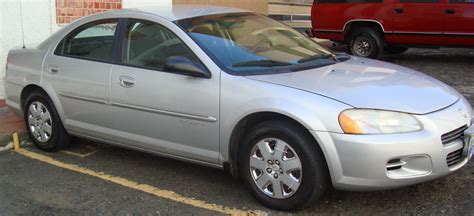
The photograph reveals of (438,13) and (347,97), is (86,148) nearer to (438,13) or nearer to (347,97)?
(347,97)

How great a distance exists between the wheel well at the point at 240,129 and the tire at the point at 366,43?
7720mm

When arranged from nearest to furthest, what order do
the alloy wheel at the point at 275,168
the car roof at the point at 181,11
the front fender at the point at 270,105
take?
1. the front fender at the point at 270,105
2. the alloy wheel at the point at 275,168
3. the car roof at the point at 181,11

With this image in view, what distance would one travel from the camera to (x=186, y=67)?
14.3ft

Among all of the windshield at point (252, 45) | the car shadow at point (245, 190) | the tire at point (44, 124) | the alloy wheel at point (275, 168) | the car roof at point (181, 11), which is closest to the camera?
the alloy wheel at point (275, 168)

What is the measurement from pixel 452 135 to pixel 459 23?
701 cm

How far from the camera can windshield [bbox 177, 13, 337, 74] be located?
4430mm

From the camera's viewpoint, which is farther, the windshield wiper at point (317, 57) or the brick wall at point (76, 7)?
Result: the brick wall at point (76, 7)

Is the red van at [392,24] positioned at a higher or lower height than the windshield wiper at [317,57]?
lower

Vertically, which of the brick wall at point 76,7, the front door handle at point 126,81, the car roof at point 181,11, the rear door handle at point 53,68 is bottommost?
the rear door handle at point 53,68

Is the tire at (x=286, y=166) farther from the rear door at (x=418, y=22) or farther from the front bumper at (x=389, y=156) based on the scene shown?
the rear door at (x=418, y=22)

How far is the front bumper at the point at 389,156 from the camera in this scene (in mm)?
3658

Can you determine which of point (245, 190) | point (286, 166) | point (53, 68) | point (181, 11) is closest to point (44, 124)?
point (53, 68)

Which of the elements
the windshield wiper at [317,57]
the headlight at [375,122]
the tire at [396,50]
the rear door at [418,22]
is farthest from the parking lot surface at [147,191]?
the tire at [396,50]

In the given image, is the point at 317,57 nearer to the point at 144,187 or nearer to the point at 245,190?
the point at 245,190
